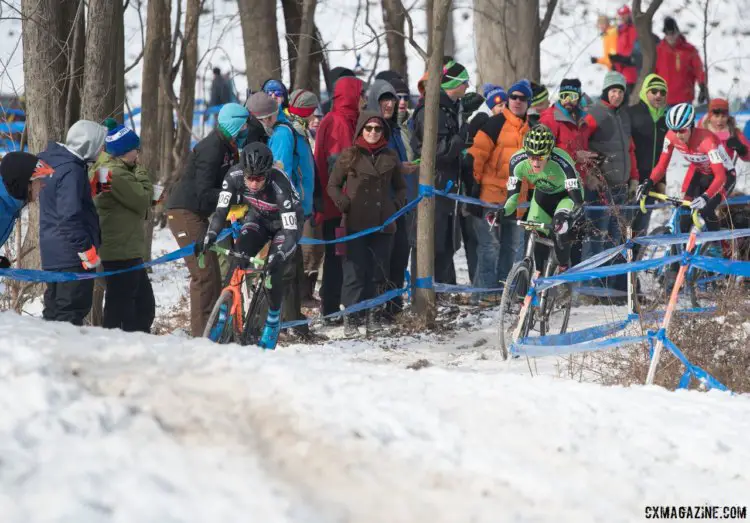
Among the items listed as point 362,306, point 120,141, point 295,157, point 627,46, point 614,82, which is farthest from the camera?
point 627,46

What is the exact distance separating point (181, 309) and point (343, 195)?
99.3 inches

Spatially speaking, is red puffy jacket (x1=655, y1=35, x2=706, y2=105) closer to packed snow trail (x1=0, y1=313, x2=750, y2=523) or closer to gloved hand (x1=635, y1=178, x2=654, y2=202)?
gloved hand (x1=635, y1=178, x2=654, y2=202)

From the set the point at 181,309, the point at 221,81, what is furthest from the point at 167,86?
the point at 221,81

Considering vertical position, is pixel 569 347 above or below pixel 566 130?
below

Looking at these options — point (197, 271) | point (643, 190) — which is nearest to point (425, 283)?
point (197, 271)

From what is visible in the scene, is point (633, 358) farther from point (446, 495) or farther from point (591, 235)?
point (591, 235)

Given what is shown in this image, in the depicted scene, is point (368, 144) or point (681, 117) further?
point (681, 117)

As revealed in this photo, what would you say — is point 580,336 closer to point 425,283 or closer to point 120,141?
point 425,283

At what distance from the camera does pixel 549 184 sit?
28.1ft

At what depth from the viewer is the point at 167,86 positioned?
14156mm

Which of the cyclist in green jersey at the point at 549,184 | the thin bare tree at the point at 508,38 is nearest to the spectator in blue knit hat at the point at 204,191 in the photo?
the cyclist in green jersey at the point at 549,184

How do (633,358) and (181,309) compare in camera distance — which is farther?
(181,309)

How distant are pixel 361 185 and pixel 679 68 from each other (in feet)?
30.2

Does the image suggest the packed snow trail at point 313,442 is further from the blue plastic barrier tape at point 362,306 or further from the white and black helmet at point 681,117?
the white and black helmet at point 681,117
